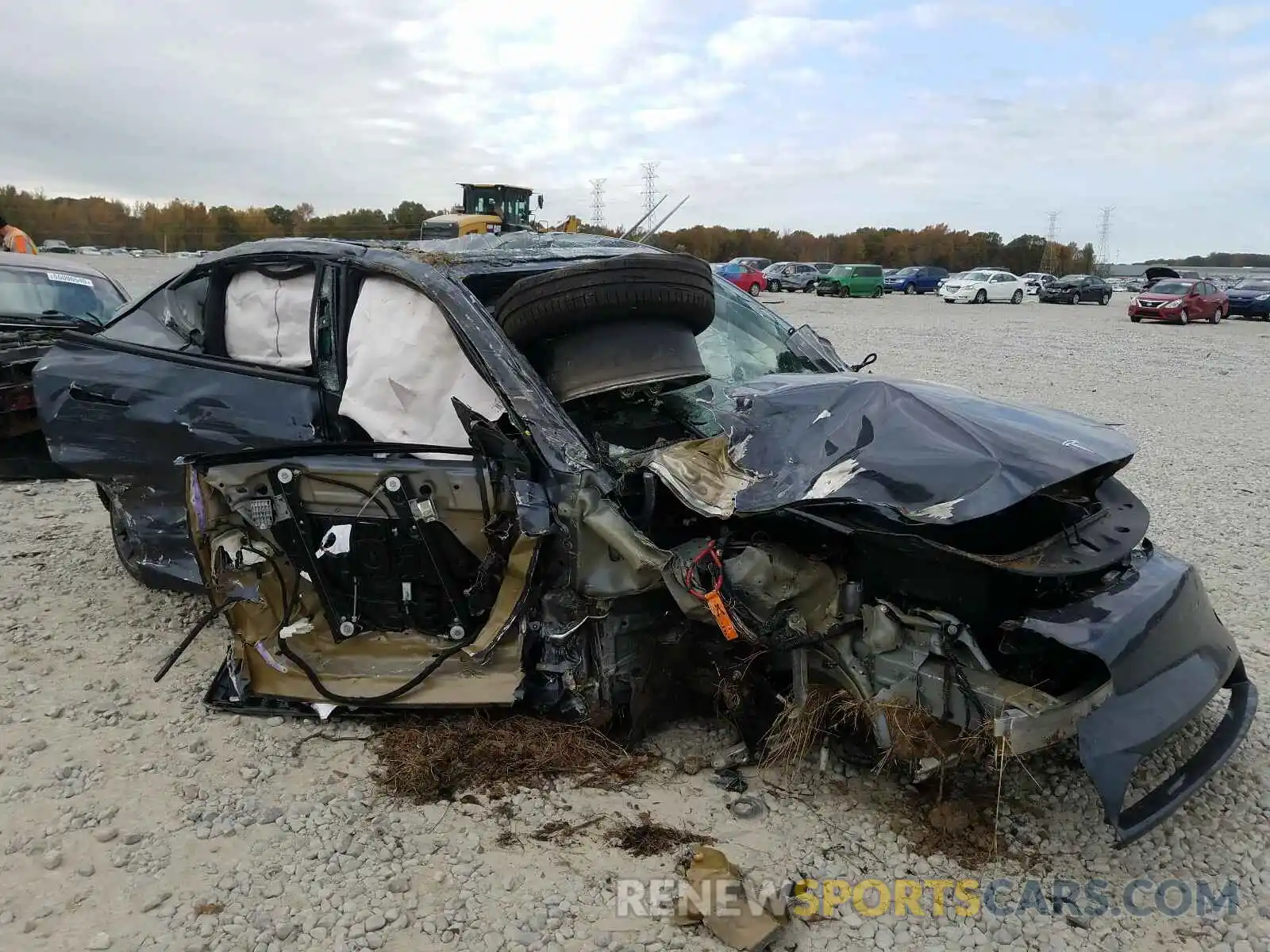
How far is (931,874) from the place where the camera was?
237cm

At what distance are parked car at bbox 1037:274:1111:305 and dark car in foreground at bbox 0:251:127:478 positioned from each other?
113ft

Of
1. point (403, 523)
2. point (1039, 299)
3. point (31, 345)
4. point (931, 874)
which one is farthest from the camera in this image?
point (1039, 299)

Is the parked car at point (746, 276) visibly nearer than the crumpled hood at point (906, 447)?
No

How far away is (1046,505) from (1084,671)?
48cm

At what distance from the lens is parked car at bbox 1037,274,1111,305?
112 ft

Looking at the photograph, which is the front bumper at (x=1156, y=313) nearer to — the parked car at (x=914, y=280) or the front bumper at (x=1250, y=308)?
the front bumper at (x=1250, y=308)

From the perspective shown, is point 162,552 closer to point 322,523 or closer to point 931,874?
point 322,523

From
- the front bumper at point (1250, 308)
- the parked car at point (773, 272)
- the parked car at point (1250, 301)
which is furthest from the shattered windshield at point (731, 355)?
the parked car at point (773, 272)

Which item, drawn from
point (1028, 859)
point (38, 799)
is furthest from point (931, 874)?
point (38, 799)

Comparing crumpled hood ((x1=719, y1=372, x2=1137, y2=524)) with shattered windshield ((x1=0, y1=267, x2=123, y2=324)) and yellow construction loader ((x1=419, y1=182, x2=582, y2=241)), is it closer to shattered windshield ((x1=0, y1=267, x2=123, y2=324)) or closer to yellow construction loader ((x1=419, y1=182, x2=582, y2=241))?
shattered windshield ((x1=0, y1=267, x2=123, y2=324))

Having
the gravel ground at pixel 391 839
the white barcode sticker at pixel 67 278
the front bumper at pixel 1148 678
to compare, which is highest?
the white barcode sticker at pixel 67 278

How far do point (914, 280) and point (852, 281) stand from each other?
24.5 feet

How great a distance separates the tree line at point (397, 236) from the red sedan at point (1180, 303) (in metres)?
13.3

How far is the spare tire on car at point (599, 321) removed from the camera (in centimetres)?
285
